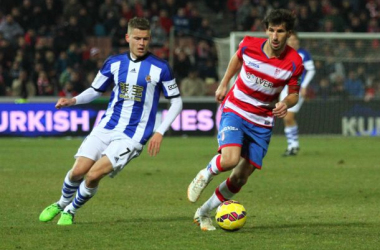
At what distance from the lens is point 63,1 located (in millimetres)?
26438

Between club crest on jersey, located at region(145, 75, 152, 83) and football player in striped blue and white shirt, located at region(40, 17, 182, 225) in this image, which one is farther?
club crest on jersey, located at region(145, 75, 152, 83)

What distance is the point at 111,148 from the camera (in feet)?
26.0

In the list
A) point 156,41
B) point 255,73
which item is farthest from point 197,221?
point 156,41

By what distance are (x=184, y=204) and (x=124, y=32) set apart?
15.1m

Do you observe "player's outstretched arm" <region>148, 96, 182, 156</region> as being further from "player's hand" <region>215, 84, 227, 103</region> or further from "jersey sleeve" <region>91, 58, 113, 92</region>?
"jersey sleeve" <region>91, 58, 113, 92</region>

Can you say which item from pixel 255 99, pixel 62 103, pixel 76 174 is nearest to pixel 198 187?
pixel 255 99

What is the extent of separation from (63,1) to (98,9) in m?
1.17

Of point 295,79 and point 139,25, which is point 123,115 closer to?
point 139,25

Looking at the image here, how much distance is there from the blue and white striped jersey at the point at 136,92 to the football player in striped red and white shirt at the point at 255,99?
0.67 m

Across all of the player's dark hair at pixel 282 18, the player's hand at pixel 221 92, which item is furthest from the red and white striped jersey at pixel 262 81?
the player's dark hair at pixel 282 18

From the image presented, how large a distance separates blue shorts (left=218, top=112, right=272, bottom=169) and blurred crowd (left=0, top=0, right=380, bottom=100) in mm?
14267

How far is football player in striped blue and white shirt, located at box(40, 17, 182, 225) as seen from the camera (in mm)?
7902

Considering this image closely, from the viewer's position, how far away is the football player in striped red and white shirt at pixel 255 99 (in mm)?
7746

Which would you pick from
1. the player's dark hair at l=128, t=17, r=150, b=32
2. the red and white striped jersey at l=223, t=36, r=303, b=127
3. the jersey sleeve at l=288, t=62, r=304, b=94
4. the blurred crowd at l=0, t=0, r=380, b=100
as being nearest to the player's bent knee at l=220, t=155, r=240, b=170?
the red and white striped jersey at l=223, t=36, r=303, b=127
